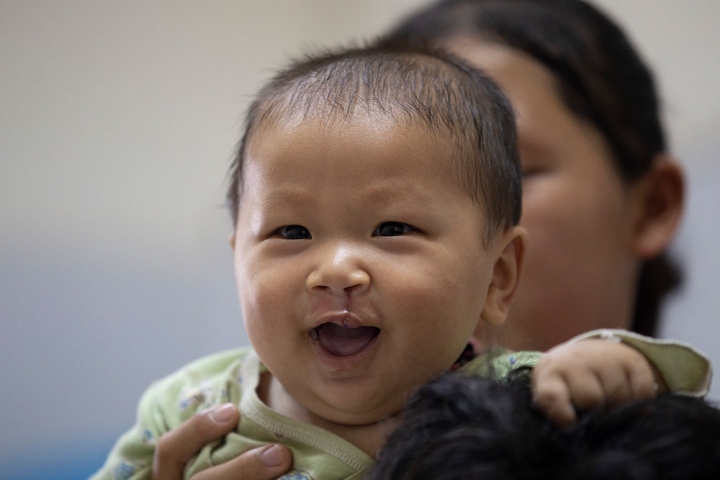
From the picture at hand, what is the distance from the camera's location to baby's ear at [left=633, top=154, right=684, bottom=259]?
4.42 feet

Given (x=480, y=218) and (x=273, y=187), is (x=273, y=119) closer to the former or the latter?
(x=273, y=187)

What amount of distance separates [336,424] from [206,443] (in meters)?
0.17

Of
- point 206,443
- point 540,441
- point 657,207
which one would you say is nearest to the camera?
point 540,441

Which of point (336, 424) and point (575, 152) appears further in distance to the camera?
point (575, 152)

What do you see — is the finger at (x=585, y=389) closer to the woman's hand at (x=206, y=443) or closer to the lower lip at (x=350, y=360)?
A: the lower lip at (x=350, y=360)

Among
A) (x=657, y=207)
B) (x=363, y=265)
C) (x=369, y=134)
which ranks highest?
(x=369, y=134)

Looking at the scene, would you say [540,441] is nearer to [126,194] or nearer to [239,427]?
[239,427]

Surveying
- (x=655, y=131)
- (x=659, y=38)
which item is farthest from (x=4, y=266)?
(x=659, y=38)

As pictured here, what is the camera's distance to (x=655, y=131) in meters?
1.42

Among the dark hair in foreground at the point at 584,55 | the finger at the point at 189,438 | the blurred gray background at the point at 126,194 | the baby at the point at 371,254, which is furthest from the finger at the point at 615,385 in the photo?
the blurred gray background at the point at 126,194

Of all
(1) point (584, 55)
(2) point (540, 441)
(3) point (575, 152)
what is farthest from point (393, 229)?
(1) point (584, 55)

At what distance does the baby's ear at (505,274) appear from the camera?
787 millimetres

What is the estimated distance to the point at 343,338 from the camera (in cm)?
70

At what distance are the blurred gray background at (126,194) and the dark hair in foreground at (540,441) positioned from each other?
1139 mm
